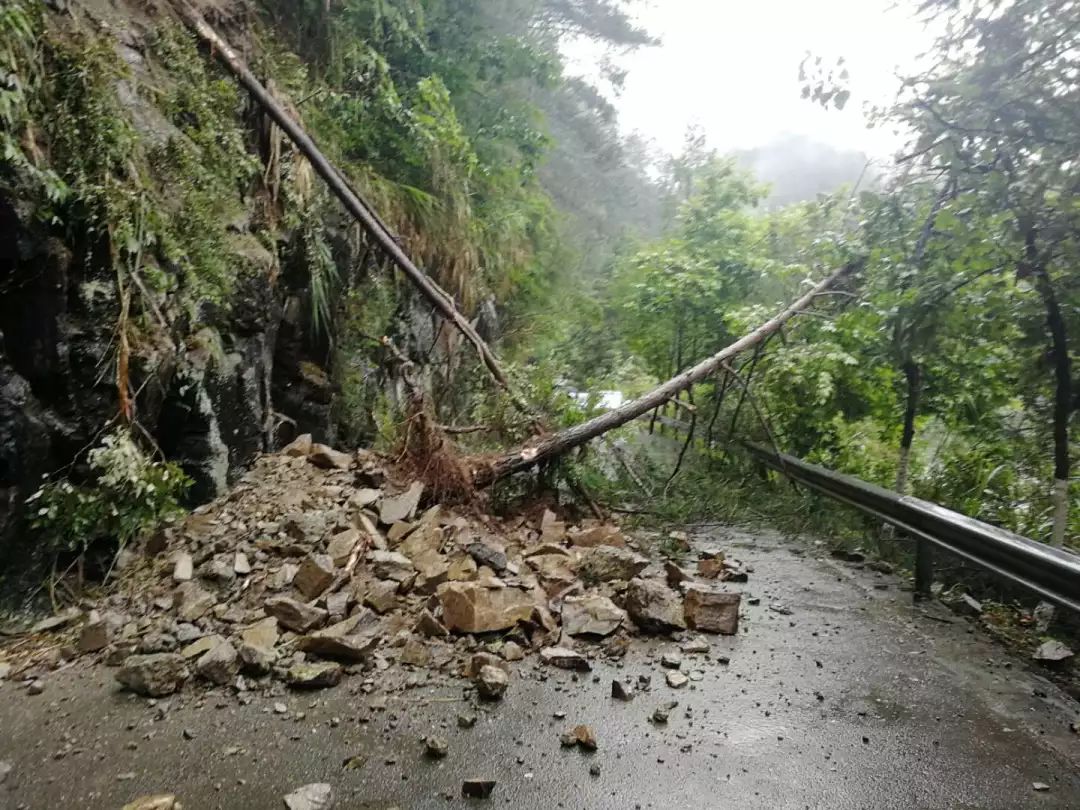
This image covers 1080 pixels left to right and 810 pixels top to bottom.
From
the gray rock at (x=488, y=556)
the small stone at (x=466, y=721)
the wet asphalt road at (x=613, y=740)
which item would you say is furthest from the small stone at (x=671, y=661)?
the gray rock at (x=488, y=556)

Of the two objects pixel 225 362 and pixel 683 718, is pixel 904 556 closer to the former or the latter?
pixel 683 718

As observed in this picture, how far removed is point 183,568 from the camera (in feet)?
13.3

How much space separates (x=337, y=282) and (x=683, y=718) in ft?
19.9

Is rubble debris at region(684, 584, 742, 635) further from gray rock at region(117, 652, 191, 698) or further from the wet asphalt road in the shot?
gray rock at region(117, 652, 191, 698)

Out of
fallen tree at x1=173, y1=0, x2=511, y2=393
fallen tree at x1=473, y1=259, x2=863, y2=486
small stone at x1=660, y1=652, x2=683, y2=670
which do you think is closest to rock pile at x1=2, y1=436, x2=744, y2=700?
small stone at x1=660, y1=652, x2=683, y2=670

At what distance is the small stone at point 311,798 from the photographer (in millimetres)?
2297

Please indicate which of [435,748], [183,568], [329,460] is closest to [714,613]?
[435,748]

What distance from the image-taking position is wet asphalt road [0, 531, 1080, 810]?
2.42m

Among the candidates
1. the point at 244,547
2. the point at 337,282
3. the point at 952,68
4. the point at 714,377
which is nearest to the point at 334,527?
the point at 244,547

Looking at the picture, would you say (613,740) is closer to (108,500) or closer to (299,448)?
(108,500)

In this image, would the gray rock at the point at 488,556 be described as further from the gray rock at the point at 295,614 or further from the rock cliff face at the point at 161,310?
the rock cliff face at the point at 161,310

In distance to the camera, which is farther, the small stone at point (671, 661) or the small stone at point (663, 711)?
the small stone at point (671, 661)

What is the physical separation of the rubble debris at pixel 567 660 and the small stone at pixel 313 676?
105 centimetres

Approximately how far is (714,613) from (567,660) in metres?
1.02
